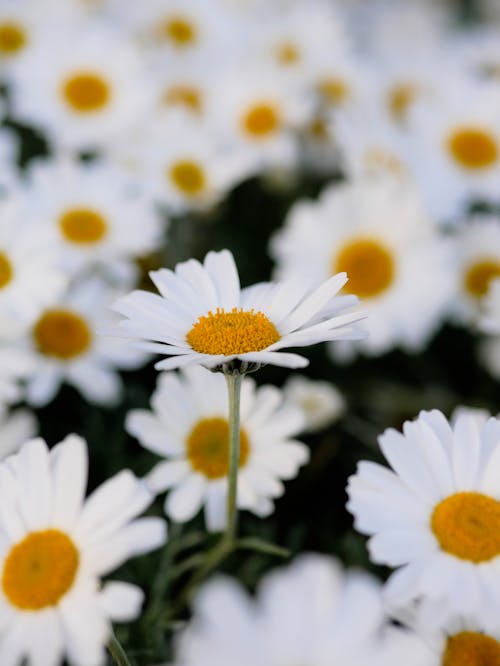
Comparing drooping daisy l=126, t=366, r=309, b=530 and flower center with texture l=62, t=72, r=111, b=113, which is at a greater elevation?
flower center with texture l=62, t=72, r=111, b=113

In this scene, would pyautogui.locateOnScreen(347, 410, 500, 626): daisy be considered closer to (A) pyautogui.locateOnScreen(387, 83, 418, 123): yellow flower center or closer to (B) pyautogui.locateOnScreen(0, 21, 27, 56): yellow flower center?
(A) pyautogui.locateOnScreen(387, 83, 418, 123): yellow flower center

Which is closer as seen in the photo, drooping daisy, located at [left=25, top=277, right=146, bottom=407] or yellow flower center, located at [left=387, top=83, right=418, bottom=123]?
drooping daisy, located at [left=25, top=277, right=146, bottom=407]

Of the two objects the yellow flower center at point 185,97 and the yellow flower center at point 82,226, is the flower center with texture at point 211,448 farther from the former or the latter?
the yellow flower center at point 185,97

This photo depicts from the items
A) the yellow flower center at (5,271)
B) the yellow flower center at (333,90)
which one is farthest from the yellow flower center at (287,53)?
the yellow flower center at (5,271)

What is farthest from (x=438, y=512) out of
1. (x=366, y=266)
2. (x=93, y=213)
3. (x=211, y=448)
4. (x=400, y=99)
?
(x=400, y=99)

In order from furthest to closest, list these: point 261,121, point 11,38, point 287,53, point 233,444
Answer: point 287,53, point 11,38, point 261,121, point 233,444

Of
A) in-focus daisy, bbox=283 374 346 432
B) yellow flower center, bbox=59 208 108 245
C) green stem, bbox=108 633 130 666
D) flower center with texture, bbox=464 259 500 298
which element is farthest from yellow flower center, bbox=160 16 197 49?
green stem, bbox=108 633 130 666

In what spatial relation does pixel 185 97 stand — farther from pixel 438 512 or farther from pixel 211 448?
pixel 438 512
